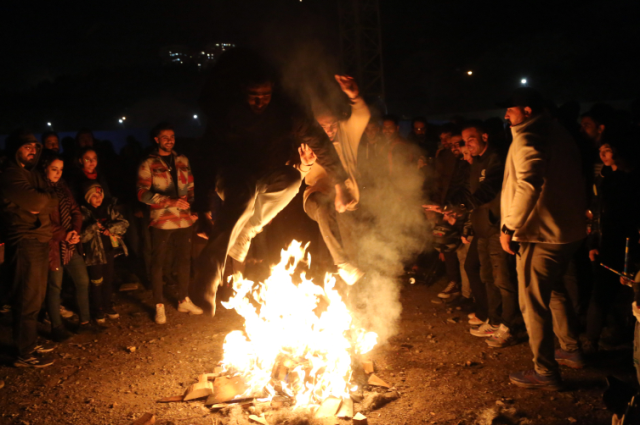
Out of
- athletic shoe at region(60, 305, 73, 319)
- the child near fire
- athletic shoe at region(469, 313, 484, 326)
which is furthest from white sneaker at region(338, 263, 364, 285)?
athletic shoe at region(60, 305, 73, 319)

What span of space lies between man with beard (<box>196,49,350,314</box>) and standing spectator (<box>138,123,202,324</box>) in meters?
2.24

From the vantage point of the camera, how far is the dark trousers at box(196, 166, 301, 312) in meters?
3.62

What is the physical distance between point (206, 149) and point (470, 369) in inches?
122

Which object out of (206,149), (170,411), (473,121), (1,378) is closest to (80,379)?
(1,378)

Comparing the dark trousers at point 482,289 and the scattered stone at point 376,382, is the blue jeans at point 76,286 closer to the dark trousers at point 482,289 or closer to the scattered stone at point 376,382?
the scattered stone at point 376,382

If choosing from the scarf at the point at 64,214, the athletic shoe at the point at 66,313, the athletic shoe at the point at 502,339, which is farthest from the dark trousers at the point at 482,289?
the athletic shoe at the point at 66,313

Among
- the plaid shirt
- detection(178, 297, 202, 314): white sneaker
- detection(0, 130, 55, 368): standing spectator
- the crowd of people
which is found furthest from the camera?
detection(178, 297, 202, 314): white sneaker

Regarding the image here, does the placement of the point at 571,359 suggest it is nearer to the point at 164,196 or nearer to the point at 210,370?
the point at 210,370

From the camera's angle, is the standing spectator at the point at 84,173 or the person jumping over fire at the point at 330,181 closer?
the person jumping over fire at the point at 330,181

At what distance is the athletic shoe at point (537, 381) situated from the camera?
401 centimetres

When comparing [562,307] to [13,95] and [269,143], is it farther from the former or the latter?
[13,95]

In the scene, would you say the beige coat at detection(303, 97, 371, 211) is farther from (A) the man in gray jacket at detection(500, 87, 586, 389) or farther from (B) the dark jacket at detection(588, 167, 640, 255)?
(B) the dark jacket at detection(588, 167, 640, 255)

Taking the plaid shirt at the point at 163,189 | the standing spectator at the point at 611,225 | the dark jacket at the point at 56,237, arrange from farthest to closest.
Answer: the plaid shirt at the point at 163,189 < the dark jacket at the point at 56,237 < the standing spectator at the point at 611,225

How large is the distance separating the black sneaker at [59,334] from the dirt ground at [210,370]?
0.38ft
